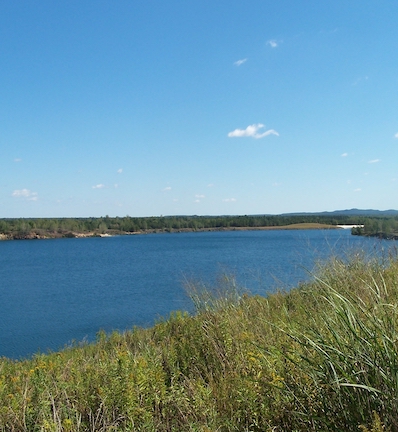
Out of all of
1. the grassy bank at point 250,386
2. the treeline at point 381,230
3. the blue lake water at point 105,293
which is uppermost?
the treeline at point 381,230

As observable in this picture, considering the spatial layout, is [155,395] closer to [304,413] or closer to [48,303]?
[304,413]

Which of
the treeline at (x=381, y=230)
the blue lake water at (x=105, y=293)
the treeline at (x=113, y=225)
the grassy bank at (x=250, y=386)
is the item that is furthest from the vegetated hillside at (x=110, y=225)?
the grassy bank at (x=250, y=386)

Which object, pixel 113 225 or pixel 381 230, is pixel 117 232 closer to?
pixel 113 225

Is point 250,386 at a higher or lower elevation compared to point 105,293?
higher

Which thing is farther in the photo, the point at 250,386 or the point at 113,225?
the point at 113,225

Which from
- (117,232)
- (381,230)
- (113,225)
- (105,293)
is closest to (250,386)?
(381,230)

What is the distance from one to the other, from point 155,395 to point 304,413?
1089 millimetres

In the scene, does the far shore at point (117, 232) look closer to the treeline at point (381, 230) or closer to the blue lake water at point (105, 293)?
the blue lake water at point (105, 293)

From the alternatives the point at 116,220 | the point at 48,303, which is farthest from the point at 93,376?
the point at 116,220

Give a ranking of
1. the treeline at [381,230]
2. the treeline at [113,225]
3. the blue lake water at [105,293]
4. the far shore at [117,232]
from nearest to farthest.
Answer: the treeline at [381,230] < the blue lake water at [105,293] < the far shore at [117,232] < the treeline at [113,225]

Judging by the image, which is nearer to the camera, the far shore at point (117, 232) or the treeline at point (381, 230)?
the treeline at point (381, 230)

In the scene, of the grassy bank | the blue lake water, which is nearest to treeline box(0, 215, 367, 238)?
the blue lake water

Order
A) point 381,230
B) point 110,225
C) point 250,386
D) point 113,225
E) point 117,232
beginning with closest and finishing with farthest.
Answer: point 250,386
point 381,230
point 117,232
point 110,225
point 113,225

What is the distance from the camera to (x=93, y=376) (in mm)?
3402
